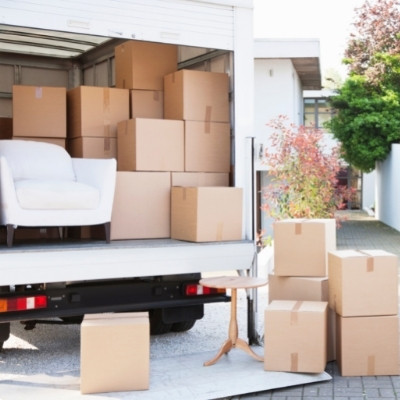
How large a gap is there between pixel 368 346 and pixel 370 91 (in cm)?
1928

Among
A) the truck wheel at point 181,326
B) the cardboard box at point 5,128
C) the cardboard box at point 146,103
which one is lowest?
the truck wheel at point 181,326

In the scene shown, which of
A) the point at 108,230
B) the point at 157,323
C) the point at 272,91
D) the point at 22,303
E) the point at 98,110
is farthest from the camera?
the point at 272,91

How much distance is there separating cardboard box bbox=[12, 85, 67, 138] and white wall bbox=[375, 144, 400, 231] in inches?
601

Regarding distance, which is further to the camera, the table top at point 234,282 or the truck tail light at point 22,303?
the table top at point 234,282

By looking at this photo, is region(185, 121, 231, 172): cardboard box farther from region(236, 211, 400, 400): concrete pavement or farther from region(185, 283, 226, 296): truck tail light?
region(236, 211, 400, 400): concrete pavement

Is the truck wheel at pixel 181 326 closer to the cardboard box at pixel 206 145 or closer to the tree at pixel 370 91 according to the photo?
the cardboard box at pixel 206 145

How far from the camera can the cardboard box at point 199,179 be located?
6.27 metres

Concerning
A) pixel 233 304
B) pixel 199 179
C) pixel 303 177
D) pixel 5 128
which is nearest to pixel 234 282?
pixel 233 304

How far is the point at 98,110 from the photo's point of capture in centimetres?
671

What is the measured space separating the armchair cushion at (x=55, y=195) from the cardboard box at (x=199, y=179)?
30.6 inches

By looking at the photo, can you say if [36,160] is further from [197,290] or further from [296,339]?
[296,339]

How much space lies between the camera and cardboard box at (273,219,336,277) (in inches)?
228

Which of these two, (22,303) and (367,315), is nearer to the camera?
(22,303)

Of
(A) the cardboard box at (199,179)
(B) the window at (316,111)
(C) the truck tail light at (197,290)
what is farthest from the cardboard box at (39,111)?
(B) the window at (316,111)
